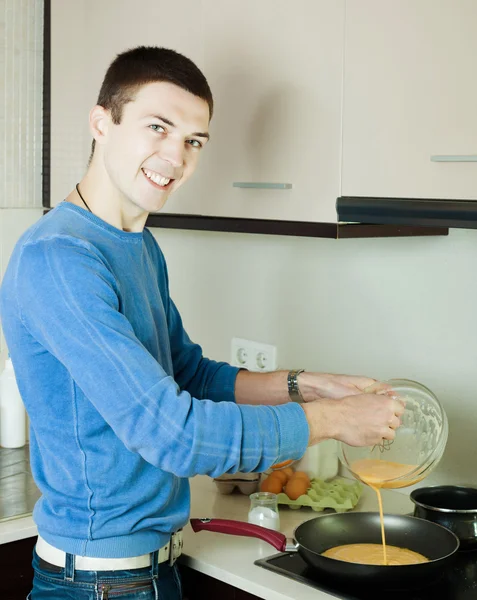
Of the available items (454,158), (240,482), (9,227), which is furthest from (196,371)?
(9,227)

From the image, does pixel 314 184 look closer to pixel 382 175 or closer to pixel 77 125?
pixel 382 175

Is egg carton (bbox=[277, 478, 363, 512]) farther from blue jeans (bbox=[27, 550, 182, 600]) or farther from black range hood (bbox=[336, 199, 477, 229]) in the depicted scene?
black range hood (bbox=[336, 199, 477, 229])

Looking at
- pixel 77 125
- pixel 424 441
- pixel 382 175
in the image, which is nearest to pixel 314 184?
pixel 382 175

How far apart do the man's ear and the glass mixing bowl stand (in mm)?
667

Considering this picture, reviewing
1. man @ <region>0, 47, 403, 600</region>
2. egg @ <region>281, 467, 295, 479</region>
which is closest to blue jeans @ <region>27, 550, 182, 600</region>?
man @ <region>0, 47, 403, 600</region>

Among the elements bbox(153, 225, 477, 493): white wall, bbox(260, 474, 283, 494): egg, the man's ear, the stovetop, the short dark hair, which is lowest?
the stovetop

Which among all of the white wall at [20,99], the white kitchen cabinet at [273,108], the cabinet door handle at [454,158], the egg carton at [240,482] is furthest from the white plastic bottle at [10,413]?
the cabinet door handle at [454,158]

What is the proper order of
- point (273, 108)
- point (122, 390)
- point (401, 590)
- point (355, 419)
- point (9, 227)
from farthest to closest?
point (9, 227)
point (273, 108)
point (401, 590)
point (355, 419)
point (122, 390)

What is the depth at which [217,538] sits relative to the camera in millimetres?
1710

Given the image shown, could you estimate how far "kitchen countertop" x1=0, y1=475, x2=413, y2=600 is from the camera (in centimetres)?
151

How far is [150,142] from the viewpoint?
4.73 ft

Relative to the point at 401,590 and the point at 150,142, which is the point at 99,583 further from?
the point at 150,142

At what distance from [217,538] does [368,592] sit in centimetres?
35

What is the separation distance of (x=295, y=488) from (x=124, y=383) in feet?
2.53
